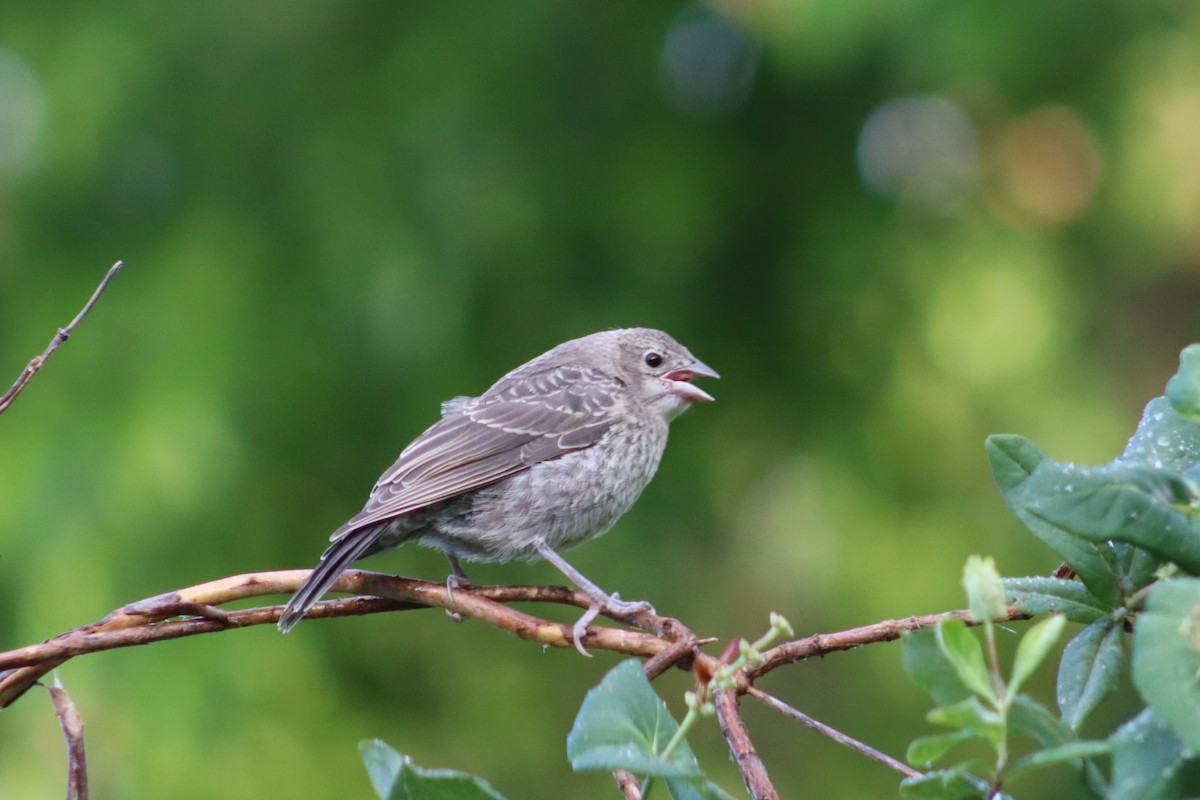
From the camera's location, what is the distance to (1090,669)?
63.5 inches

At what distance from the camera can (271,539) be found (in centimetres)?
625

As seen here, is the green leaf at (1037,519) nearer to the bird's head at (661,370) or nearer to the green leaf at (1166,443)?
the green leaf at (1166,443)

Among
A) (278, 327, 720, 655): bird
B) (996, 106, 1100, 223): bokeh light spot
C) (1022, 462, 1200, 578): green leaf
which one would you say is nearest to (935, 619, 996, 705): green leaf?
(1022, 462, 1200, 578): green leaf

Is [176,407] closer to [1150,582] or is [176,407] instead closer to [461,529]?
[461,529]

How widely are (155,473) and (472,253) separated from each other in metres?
1.69

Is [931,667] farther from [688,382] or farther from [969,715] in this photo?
[688,382]

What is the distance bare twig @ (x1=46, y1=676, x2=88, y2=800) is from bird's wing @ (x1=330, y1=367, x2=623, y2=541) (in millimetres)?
1409

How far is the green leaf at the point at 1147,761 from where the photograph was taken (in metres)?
1.30

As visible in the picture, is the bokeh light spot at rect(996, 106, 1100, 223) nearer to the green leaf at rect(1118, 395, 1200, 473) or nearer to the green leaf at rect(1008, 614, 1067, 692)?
the green leaf at rect(1118, 395, 1200, 473)

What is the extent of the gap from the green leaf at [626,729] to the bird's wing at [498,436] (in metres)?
1.89

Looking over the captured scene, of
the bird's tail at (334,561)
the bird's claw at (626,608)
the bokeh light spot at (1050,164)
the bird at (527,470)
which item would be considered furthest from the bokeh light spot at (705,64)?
the bird's claw at (626,608)

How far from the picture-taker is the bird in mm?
3613

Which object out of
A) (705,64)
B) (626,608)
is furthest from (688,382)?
(705,64)

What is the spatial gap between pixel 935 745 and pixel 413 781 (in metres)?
0.53
